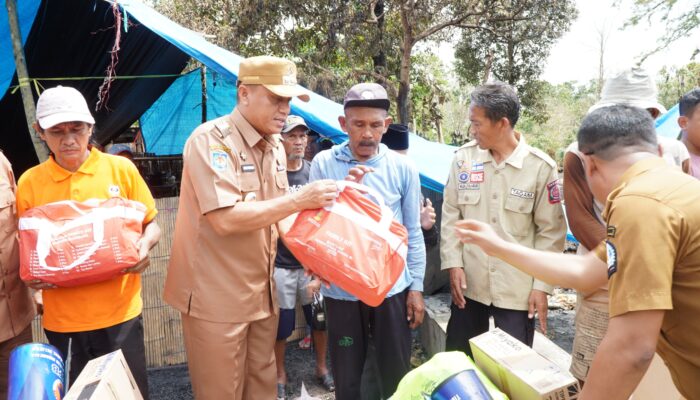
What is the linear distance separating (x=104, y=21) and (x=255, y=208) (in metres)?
2.98

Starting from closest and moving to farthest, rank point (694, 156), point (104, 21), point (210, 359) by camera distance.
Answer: point (210, 359) → point (694, 156) → point (104, 21)

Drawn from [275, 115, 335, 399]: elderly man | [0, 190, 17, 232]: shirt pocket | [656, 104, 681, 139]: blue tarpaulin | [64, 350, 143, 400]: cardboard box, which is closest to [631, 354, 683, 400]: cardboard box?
[64, 350, 143, 400]: cardboard box

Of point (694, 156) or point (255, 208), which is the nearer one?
point (255, 208)

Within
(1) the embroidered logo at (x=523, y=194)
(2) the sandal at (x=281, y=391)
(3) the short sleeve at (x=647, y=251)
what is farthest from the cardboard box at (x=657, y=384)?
(2) the sandal at (x=281, y=391)

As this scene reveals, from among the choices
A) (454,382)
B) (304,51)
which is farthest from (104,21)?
(304,51)

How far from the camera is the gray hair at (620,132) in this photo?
3.70ft

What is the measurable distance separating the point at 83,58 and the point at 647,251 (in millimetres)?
4435

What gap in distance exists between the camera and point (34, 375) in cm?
125

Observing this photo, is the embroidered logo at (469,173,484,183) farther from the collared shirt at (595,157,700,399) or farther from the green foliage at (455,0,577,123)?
the green foliage at (455,0,577,123)

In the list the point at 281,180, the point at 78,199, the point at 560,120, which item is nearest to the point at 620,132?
the point at 281,180

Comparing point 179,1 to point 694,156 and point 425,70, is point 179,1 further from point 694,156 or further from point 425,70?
point 694,156

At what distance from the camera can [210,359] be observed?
70.3 inches

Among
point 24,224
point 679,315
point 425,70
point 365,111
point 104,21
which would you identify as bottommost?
point 679,315

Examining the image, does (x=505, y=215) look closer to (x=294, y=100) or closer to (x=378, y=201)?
(x=378, y=201)
